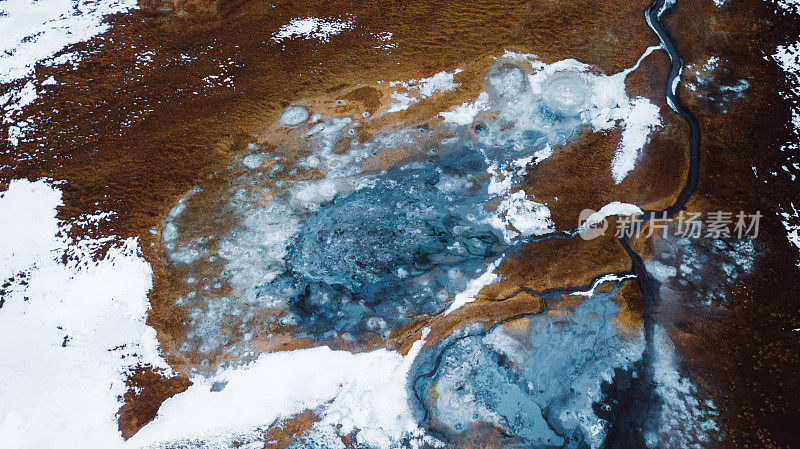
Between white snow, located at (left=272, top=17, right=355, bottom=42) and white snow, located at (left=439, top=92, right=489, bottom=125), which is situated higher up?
white snow, located at (left=272, top=17, right=355, bottom=42)

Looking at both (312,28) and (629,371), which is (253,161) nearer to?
(312,28)

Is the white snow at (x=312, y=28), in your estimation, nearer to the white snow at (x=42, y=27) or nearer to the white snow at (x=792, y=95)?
the white snow at (x=42, y=27)

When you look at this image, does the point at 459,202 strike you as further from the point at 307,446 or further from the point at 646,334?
the point at 307,446

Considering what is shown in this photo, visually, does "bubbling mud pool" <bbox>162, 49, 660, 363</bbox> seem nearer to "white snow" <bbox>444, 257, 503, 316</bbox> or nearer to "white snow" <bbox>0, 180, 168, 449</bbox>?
"white snow" <bbox>444, 257, 503, 316</bbox>

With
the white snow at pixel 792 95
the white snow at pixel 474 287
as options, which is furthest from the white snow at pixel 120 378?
the white snow at pixel 792 95

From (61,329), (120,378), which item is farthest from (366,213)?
(61,329)

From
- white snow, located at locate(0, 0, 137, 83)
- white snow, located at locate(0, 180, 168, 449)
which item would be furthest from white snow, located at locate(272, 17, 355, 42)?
white snow, located at locate(0, 180, 168, 449)

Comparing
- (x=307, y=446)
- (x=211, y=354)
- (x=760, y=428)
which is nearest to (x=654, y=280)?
(x=760, y=428)
